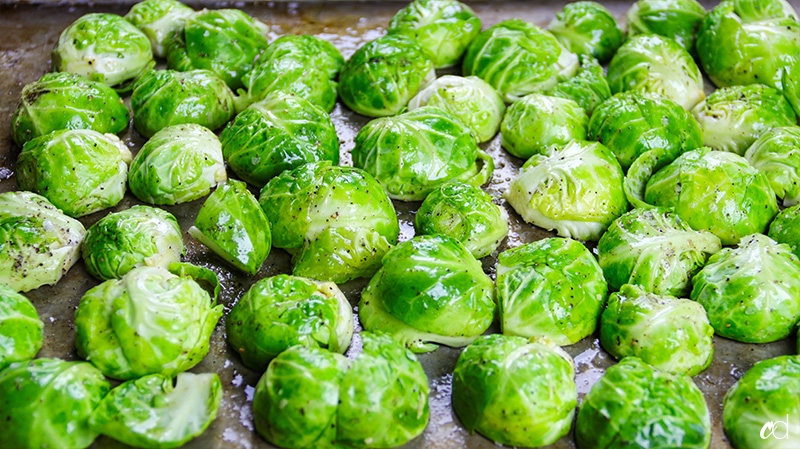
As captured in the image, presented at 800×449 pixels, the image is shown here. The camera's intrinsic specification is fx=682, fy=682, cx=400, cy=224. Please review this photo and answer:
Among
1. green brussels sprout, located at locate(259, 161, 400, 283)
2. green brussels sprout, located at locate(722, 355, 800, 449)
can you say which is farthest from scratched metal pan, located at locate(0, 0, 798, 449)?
green brussels sprout, located at locate(259, 161, 400, 283)

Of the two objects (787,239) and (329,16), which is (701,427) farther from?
(329,16)

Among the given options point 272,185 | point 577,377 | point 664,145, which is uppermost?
point 664,145

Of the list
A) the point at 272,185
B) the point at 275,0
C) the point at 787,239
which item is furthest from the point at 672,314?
the point at 275,0

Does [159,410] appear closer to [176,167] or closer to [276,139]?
[176,167]

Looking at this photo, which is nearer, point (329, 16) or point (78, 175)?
point (78, 175)

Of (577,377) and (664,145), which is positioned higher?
(664,145)

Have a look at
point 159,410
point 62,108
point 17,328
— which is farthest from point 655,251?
point 62,108

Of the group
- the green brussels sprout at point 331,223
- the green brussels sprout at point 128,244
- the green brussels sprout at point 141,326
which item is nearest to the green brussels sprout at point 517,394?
the green brussels sprout at point 331,223
